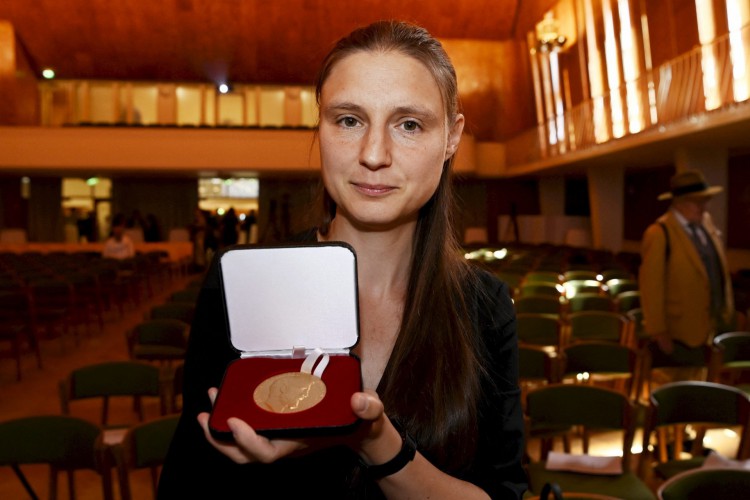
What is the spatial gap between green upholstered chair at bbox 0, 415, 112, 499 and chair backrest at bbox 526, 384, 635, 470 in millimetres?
2371

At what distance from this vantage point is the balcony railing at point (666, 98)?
9289mm

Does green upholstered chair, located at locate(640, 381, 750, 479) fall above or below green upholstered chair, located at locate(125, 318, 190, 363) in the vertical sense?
below

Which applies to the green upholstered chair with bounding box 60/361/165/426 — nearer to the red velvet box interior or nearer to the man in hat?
the red velvet box interior

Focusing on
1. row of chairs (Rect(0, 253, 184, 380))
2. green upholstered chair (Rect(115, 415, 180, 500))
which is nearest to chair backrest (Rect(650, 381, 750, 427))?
green upholstered chair (Rect(115, 415, 180, 500))

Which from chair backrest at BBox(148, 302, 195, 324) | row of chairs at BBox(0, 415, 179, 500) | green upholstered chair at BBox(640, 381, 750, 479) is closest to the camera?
row of chairs at BBox(0, 415, 179, 500)

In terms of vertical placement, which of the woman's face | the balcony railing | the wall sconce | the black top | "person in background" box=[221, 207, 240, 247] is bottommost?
the black top

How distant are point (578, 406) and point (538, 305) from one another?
4.02m

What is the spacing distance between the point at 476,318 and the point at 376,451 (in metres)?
0.42

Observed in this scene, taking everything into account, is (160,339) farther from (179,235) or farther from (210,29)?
(210,29)

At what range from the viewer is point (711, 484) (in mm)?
2668

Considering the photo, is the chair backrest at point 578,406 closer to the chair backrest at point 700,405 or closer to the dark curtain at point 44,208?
the chair backrest at point 700,405

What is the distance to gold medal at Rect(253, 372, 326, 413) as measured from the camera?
0.97 metres

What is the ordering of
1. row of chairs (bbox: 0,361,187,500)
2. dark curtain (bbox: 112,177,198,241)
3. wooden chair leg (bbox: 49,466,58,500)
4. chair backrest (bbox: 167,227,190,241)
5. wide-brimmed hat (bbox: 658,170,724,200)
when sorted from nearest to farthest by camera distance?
row of chairs (bbox: 0,361,187,500) < wooden chair leg (bbox: 49,466,58,500) < wide-brimmed hat (bbox: 658,170,724,200) < chair backrest (bbox: 167,227,190,241) < dark curtain (bbox: 112,177,198,241)

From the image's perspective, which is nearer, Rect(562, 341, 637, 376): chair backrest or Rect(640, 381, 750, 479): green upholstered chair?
Rect(640, 381, 750, 479): green upholstered chair
